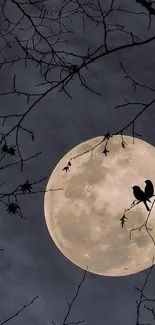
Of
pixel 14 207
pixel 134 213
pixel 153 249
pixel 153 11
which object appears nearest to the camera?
pixel 153 11

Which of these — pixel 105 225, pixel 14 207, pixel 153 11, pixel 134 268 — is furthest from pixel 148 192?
pixel 134 268

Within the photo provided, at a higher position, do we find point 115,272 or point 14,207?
point 115,272

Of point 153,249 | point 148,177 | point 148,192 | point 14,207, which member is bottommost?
point 14,207

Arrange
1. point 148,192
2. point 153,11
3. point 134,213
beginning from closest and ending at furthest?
point 153,11 < point 148,192 < point 134,213

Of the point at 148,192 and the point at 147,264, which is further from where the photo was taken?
the point at 147,264

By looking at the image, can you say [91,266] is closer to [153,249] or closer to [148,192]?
[153,249]

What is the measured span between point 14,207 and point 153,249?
5052 millimetres

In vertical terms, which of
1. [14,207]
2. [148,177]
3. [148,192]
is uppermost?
[148,177]

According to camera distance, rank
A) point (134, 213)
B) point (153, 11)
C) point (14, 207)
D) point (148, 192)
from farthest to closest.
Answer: point (134, 213), point (148, 192), point (14, 207), point (153, 11)

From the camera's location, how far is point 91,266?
10023 mm

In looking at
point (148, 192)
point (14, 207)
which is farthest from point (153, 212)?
point (14, 207)

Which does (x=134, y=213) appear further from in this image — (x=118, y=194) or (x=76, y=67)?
(x=76, y=67)

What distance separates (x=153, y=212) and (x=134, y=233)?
0.72 metres

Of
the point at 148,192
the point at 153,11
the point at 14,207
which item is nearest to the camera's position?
the point at 153,11
